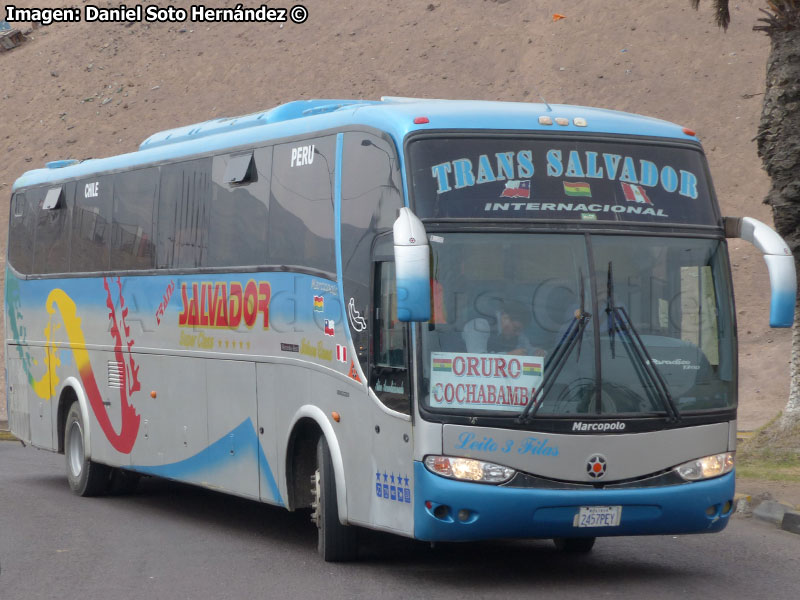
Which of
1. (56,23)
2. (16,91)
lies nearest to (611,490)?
(16,91)

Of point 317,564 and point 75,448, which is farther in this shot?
point 75,448

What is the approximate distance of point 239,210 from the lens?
458 inches

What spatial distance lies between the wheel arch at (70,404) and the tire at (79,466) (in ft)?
0.30

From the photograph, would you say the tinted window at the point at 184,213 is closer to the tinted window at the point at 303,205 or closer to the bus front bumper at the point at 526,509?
the tinted window at the point at 303,205

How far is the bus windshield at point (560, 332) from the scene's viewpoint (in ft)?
28.4

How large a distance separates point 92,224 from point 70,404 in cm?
231

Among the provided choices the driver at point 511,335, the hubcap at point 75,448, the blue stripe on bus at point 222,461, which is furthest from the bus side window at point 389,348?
the hubcap at point 75,448

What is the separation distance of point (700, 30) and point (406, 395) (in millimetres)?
49315

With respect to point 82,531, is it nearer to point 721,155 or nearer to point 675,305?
point 675,305

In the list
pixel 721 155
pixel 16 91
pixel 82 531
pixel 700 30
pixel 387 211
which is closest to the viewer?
pixel 387 211

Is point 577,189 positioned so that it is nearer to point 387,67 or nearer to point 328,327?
point 328,327

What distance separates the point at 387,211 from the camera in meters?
9.21

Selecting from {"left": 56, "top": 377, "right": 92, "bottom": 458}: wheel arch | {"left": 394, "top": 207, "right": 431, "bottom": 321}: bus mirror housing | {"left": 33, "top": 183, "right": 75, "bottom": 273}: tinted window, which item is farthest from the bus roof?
{"left": 56, "top": 377, "right": 92, "bottom": 458}: wheel arch

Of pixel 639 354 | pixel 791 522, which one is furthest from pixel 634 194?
pixel 791 522
